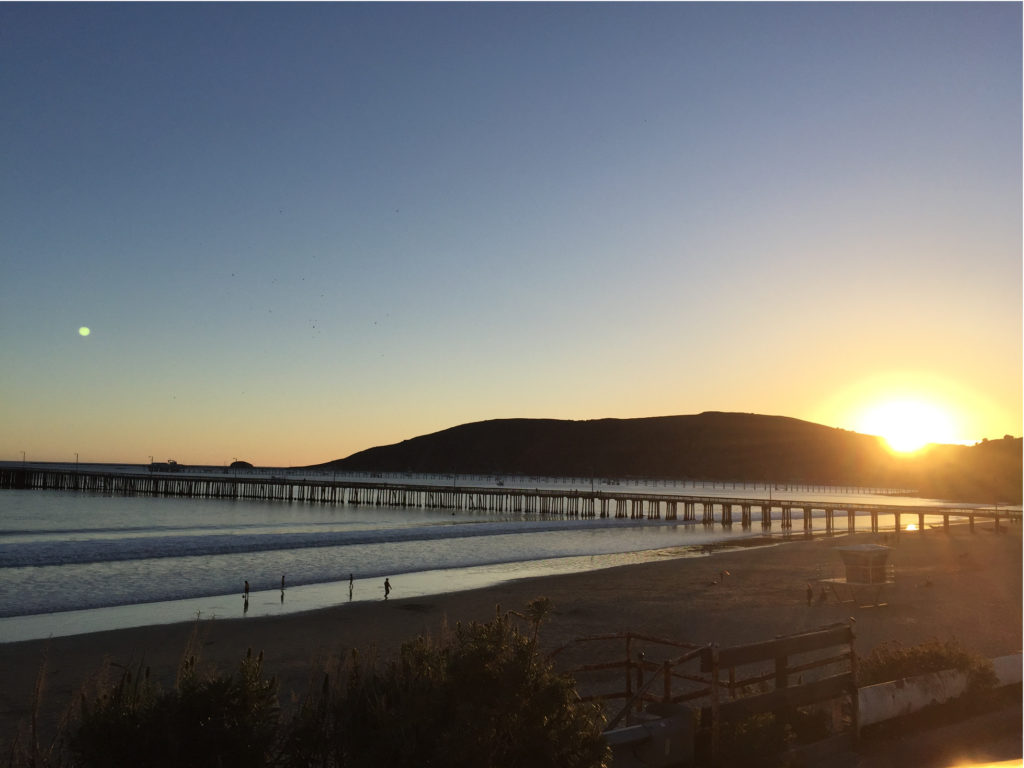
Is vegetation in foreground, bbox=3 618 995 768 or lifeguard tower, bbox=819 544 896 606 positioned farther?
lifeguard tower, bbox=819 544 896 606

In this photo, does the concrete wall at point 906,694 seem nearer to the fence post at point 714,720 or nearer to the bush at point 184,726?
the fence post at point 714,720

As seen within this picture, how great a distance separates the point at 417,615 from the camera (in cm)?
2166

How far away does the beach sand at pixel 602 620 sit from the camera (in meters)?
15.2

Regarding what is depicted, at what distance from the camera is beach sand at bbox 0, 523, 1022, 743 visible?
1518 centimetres

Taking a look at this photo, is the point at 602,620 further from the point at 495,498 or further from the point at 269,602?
the point at 495,498

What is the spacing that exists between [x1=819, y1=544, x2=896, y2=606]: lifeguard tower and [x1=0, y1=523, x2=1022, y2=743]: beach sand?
0.36m

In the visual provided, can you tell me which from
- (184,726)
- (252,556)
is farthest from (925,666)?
(252,556)

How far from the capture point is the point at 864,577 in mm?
20656

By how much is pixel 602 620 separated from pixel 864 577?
7136 mm

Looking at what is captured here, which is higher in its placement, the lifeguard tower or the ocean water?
the lifeguard tower

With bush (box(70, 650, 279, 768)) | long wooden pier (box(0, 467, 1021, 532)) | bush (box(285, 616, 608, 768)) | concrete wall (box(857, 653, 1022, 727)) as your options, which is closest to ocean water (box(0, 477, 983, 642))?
long wooden pier (box(0, 467, 1021, 532))

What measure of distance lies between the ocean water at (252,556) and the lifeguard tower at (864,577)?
1319 cm

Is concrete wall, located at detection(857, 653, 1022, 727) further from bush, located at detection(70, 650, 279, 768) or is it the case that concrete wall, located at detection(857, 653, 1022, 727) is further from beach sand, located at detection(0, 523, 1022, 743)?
bush, located at detection(70, 650, 279, 768)

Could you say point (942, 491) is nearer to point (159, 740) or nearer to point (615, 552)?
point (615, 552)
